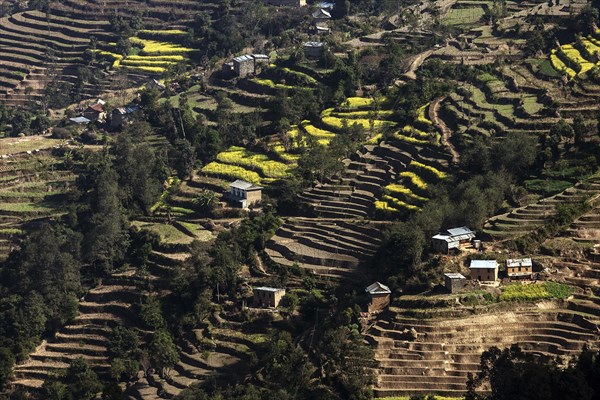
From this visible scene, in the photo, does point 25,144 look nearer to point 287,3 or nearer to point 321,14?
point 321,14

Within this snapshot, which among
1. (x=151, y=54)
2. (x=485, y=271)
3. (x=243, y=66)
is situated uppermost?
(x=151, y=54)

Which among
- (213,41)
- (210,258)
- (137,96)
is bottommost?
(210,258)

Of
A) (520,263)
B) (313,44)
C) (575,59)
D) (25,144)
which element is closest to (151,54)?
(313,44)

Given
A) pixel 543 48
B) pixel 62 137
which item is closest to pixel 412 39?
pixel 543 48

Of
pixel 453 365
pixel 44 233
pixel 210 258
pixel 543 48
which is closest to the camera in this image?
pixel 453 365

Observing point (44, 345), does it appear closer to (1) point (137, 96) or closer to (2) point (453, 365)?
(2) point (453, 365)

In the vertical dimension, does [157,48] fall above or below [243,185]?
above
